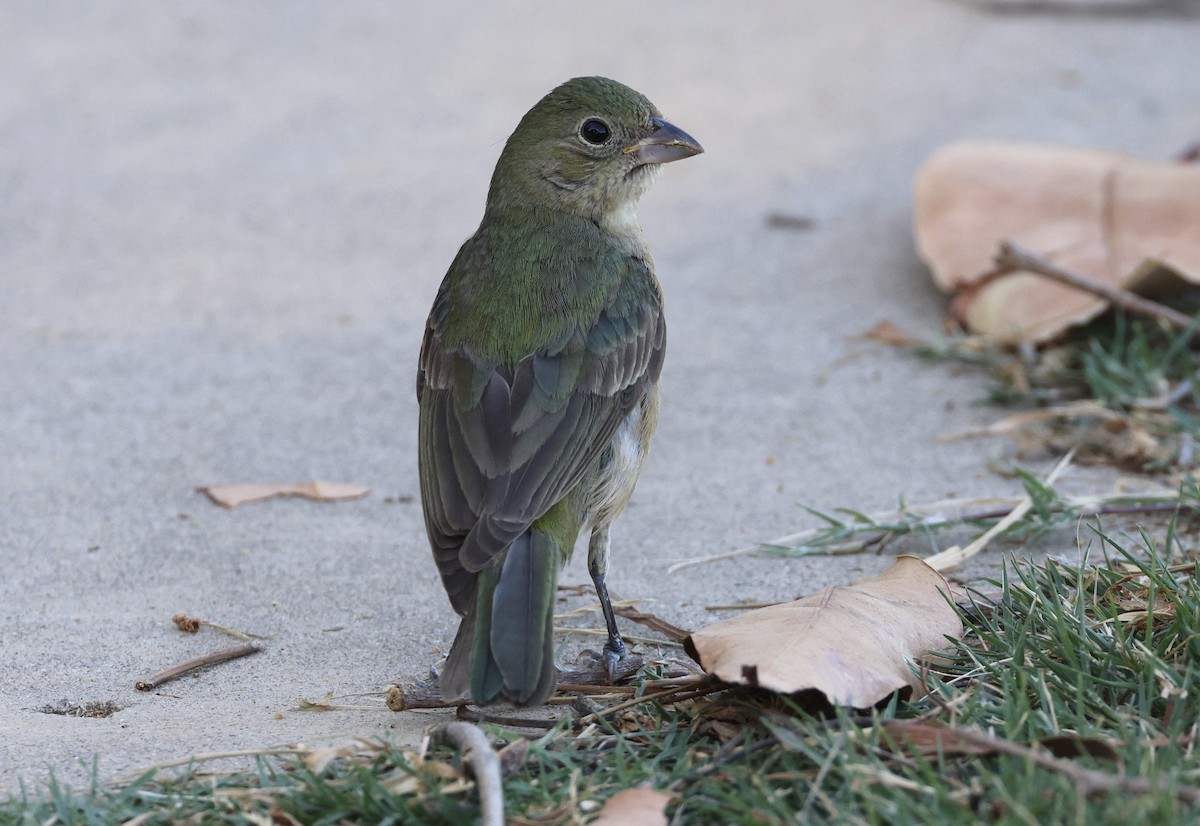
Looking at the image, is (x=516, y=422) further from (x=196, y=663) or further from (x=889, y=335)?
(x=889, y=335)

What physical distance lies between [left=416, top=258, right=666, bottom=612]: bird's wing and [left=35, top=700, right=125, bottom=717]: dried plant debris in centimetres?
80

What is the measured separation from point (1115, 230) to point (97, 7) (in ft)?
20.0

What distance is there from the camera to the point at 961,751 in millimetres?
2457

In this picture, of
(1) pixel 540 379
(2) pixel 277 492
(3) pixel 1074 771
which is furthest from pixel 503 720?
(2) pixel 277 492

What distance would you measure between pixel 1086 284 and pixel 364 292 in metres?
2.94

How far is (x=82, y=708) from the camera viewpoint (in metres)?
3.12

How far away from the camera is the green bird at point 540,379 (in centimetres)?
297

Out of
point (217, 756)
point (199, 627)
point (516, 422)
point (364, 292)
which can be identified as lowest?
point (199, 627)

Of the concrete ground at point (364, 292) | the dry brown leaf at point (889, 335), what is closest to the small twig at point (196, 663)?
the concrete ground at point (364, 292)

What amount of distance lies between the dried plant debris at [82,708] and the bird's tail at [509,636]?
801 mm

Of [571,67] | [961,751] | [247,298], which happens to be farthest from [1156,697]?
[571,67]

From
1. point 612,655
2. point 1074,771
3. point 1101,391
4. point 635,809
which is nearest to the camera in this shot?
point 1074,771

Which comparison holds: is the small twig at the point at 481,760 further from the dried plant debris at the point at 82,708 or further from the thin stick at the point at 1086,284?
the thin stick at the point at 1086,284

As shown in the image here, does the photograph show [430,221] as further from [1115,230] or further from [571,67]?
[1115,230]
